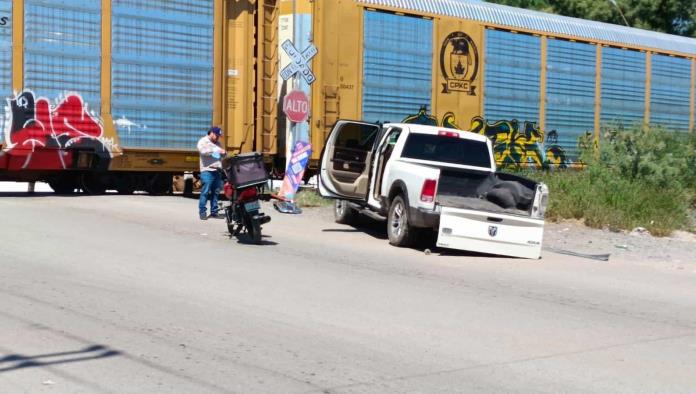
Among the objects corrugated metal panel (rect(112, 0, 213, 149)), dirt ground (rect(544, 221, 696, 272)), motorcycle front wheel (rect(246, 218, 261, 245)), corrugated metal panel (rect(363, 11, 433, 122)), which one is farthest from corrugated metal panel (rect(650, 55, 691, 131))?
motorcycle front wheel (rect(246, 218, 261, 245))

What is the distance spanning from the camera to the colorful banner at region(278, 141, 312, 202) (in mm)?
19750

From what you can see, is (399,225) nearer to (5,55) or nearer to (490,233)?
(490,233)

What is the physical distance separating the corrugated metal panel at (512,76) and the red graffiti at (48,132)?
10.4 m

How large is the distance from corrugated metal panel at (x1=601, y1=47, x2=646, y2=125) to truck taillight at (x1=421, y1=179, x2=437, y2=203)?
1549 cm

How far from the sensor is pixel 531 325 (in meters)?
9.40

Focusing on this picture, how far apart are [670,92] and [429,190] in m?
19.1

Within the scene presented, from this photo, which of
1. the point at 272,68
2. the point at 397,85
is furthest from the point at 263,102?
the point at 397,85

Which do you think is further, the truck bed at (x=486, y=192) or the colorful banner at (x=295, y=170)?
the colorful banner at (x=295, y=170)

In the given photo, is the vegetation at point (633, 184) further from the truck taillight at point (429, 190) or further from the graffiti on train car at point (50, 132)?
the graffiti on train car at point (50, 132)

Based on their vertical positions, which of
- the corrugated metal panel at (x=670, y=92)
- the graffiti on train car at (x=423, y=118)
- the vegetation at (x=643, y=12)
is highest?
the vegetation at (x=643, y=12)

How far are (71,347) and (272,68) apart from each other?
1563cm

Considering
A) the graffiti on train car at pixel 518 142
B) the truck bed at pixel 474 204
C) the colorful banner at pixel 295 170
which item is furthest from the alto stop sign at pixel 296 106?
the truck bed at pixel 474 204

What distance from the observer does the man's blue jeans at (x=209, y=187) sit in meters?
17.0

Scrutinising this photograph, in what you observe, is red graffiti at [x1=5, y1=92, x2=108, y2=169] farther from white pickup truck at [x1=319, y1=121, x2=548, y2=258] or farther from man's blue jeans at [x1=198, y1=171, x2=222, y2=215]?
white pickup truck at [x1=319, y1=121, x2=548, y2=258]
